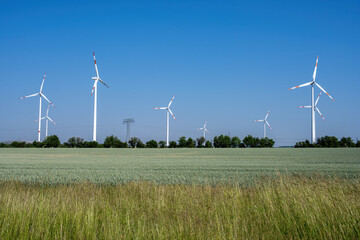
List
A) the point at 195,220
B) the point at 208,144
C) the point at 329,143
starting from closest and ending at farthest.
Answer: the point at 195,220 → the point at 329,143 → the point at 208,144

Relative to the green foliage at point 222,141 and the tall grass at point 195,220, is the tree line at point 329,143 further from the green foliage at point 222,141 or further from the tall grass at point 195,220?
the tall grass at point 195,220

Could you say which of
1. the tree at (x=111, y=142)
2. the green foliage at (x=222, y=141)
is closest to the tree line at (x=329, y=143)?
the green foliage at (x=222, y=141)

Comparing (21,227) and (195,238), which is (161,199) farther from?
(21,227)

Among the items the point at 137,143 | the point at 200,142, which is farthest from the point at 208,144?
the point at 137,143

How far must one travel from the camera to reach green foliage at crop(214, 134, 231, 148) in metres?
97.9

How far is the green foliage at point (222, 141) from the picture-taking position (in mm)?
97875

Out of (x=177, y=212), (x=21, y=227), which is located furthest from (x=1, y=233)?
(x=177, y=212)

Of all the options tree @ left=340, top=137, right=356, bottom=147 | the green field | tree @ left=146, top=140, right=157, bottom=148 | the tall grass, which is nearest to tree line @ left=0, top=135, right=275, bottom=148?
tree @ left=146, top=140, right=157, bottom=148

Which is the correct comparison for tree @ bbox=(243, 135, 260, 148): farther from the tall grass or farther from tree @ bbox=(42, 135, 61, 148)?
the tall grass

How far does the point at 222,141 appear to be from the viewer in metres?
98.8

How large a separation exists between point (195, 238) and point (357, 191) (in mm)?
6897

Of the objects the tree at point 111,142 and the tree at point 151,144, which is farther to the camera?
the tree at point 151,144

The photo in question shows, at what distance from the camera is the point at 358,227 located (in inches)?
254

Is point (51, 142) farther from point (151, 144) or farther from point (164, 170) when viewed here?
Answer: point (164, 170)
